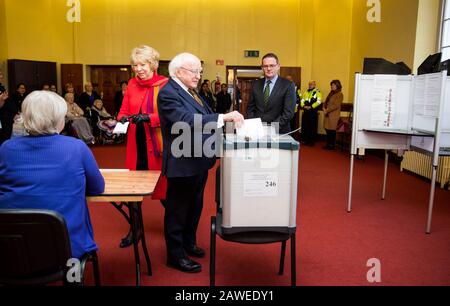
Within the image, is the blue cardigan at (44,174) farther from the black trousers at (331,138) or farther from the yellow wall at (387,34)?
the black trousers at (331,138)

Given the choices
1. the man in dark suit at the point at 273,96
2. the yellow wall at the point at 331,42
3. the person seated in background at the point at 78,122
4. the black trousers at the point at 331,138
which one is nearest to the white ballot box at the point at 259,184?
the man in dark suit at the point at 273,96

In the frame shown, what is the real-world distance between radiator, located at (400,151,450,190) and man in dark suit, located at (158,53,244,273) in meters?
3.93

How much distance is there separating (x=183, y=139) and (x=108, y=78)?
10296mm

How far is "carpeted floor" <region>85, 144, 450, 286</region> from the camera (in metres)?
2.77

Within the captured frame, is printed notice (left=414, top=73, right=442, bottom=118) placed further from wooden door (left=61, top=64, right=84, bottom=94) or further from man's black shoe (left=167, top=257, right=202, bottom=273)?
wooden door (left=61, top=64, right=84, bottom=94)

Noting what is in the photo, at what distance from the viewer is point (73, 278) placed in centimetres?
183

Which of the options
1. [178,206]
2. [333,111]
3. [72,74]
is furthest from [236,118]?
[72,74]

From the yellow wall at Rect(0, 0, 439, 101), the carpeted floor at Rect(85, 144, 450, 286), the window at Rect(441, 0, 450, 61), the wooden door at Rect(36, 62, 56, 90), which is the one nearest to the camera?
the carpeted floor at Rect(85, 144, 450, 286)

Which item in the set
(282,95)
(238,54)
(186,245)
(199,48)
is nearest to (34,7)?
(199,48)

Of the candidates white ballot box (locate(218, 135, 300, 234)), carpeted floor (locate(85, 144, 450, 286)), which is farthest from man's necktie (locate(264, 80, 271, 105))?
white ballot box (locate(218, 135, 300, 234))

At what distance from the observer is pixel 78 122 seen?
8.77 meters

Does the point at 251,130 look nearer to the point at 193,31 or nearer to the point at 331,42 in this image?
the point at 331,42

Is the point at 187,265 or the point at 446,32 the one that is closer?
the point at 187,265

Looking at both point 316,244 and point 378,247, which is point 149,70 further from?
point 378,247
